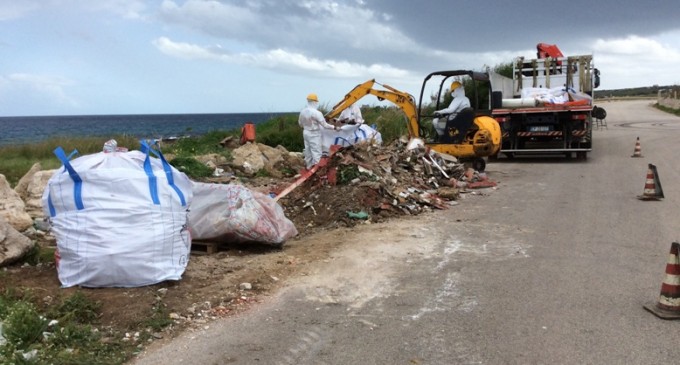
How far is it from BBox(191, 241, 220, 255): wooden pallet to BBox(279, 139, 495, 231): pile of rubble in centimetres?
202

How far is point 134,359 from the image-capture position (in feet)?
13.3

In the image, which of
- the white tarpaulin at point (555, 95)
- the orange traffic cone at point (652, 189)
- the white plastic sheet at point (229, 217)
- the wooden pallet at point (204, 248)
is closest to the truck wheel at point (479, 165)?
the white tarpaulin at point (555, 95)

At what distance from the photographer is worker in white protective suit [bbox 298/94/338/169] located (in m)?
13.2

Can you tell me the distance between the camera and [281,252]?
22.9 feet

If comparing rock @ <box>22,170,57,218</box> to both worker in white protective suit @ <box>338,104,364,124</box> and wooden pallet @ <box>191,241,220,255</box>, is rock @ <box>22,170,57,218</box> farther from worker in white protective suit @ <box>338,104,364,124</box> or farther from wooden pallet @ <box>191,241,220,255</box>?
worker in white protective suit @ <box>338,104,364,124</box>

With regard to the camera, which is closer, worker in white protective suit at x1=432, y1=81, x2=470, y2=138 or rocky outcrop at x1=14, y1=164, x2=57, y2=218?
rocky outcrop at x1=14, y1=164, x2=57, y2=218

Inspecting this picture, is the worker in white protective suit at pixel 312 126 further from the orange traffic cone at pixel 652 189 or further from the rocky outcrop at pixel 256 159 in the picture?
the orange traffic cone at pixel 652 189

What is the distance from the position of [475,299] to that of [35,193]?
7138mm

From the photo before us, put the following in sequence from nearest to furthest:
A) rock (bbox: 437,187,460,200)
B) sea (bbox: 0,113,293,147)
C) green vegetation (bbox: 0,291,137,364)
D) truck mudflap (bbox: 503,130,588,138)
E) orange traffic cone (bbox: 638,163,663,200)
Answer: green vegetation (bbox: 0,291,137,364) < orange traffic cone (bbox: 638,163,663,200) < rock (bbox: 437,187,460,200) < truck mudflap (bbox: 503,130,588,138) < sea (bbox: 0,113,293,147)

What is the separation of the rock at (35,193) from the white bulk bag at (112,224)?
360 centimetres

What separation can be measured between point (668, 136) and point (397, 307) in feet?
73.1

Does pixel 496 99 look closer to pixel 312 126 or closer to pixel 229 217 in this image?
pixel 312 126

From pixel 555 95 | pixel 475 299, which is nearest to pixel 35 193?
pixel 475 299

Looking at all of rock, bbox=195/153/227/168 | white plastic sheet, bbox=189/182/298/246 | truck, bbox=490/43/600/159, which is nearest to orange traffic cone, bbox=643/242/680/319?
white plastic sheet, bbox=189/182/298/246
